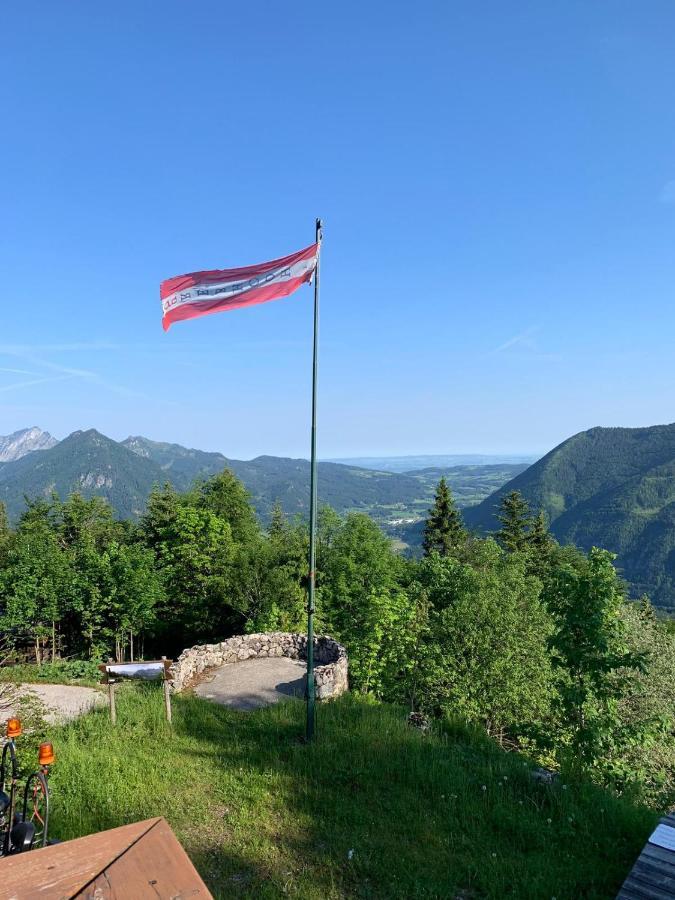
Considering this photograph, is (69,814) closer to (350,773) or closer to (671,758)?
(350,773)

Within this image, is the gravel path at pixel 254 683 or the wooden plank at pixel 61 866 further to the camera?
the gravel path at pixel 254 683

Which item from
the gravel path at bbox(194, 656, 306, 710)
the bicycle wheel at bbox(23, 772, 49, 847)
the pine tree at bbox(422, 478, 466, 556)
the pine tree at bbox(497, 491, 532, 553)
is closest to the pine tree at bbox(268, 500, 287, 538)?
the pine tree at bbox(422, 478, 466, 556)

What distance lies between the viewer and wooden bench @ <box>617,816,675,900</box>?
18.4 feet

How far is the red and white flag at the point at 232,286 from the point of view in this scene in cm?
1059

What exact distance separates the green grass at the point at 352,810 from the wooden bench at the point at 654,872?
0.55 m

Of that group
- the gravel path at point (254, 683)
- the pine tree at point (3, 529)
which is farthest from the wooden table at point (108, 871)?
the pine tree at point (3, 529)

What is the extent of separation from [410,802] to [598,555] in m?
6.67

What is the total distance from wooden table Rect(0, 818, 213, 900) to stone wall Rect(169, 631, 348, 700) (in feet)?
39.6

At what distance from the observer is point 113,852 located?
320cm

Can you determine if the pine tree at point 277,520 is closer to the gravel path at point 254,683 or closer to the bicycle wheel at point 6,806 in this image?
the gravel path at point 254,683

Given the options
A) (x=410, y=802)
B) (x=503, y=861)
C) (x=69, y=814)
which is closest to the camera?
(x=503, y=861)

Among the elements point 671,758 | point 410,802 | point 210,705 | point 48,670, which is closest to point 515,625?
point 671,758

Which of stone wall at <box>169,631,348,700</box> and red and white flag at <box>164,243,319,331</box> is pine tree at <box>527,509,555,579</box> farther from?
red and white flag at <box>164,243,319,331</box>

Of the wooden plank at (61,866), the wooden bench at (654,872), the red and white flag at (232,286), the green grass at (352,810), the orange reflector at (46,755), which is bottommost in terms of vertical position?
the green grass at (352,810)
